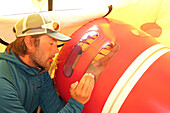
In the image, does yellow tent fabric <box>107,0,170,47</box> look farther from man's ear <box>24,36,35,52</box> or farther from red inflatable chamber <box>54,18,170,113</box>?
man's ear <box>24,36,35,52</box>

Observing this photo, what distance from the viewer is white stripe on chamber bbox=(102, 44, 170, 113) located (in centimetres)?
67

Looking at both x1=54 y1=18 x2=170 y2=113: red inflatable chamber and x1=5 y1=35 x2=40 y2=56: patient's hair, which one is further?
x1=5 y1=35 x2=40 y2=56: patient's hair

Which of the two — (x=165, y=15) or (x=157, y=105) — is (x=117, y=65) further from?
(x=165, y=15)

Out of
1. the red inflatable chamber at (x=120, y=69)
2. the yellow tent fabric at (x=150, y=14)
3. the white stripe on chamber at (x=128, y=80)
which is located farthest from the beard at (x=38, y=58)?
the yellow tent fabric at (x=150, y=14)

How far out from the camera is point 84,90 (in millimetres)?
739

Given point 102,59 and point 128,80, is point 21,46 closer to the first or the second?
point 102,59

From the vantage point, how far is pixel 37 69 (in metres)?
0.93

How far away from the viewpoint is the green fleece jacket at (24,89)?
690 millimetres

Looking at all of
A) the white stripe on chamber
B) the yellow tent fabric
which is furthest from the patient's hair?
the yellow tent fabric

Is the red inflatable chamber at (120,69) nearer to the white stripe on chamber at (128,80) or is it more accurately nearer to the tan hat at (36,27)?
the white stripe on chamber at (128,80)

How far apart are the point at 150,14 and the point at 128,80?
3.38 ft

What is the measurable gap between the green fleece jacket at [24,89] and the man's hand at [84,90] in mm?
26

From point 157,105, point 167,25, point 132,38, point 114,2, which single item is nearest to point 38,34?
point 132,38

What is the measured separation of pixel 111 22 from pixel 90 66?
13.8 inches
